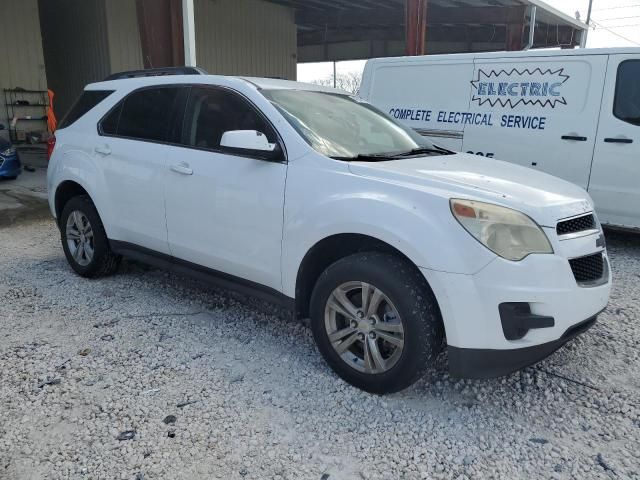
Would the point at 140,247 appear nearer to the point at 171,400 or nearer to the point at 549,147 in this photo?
the point at 171,400

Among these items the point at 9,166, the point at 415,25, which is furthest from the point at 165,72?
the point at 415,25

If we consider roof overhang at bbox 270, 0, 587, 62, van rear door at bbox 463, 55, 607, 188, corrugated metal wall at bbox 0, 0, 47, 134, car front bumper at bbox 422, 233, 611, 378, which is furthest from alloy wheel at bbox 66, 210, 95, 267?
roof overhang at bbox 270, 0, 587, 62

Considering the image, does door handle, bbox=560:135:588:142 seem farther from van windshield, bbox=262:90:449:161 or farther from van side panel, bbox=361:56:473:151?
van windshield, bbox=262:90:449:161

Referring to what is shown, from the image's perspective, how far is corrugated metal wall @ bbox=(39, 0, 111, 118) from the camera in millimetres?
15156

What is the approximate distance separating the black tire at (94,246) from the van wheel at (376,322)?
2.36 m

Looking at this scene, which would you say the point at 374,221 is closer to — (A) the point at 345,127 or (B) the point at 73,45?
(A) the point at 345,127

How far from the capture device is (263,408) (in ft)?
9.27

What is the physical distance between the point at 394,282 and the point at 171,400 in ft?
4.35

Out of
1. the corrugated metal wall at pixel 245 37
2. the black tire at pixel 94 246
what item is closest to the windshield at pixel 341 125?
the black tire at pixel 94 246

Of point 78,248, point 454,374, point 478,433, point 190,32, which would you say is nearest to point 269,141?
point 454,374

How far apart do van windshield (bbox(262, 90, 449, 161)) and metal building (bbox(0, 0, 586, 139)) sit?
714 cm

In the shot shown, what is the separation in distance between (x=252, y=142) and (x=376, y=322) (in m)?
1.24

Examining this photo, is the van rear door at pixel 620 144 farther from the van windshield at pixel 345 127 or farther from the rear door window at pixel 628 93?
the van windshield at pixel 345 127

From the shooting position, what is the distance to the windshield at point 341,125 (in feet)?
10.9
